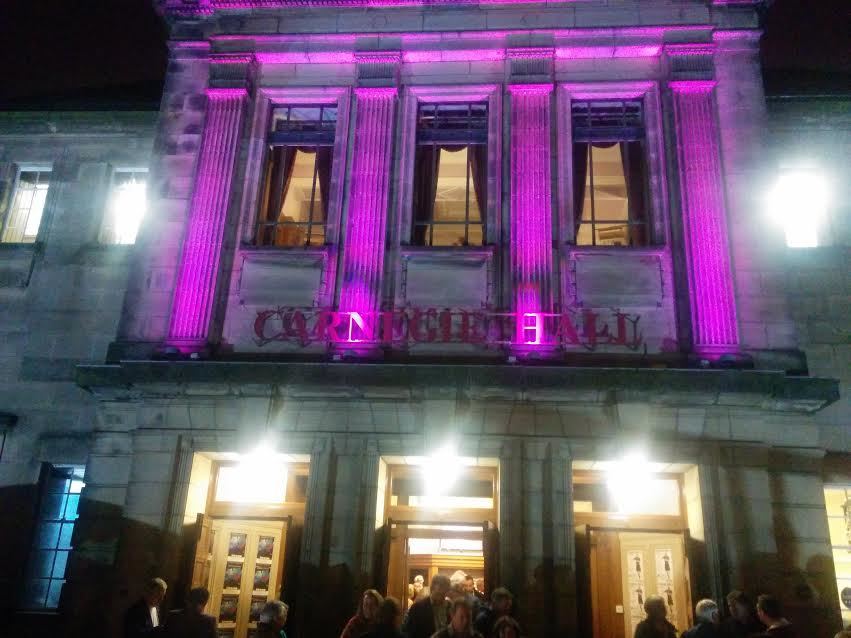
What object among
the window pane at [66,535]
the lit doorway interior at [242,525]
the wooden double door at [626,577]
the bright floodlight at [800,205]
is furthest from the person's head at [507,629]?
the bright floodlight at [800,205]

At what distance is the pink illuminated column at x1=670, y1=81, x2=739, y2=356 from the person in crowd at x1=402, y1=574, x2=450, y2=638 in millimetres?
5393

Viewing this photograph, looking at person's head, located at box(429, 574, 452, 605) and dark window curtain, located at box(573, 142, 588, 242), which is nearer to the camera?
person's head, located at box(429, 574, 452, 605)

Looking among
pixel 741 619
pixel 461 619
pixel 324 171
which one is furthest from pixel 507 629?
pixel 324 171

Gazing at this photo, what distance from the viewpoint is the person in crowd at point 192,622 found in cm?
758

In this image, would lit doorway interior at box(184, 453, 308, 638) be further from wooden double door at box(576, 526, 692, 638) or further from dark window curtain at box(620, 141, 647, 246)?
dark window curtain at box(620, 141, 647, 246)

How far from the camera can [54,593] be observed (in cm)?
1200

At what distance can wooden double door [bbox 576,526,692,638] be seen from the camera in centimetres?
1038

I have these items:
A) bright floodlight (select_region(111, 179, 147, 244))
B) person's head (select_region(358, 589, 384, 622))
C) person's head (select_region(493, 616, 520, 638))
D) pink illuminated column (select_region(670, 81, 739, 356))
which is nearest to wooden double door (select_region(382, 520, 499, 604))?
person's head (select_region(358, 589, 384, 622))

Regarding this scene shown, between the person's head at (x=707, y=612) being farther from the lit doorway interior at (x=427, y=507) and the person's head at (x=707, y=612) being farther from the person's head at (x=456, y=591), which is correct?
the lit doorway interior at (x=427, y=507)

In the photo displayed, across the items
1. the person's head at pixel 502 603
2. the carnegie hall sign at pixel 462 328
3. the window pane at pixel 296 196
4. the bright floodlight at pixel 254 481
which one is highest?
the window pane at pixel 296 196

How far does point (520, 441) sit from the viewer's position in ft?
35.0

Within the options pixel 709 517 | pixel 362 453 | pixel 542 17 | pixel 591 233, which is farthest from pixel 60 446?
pixel 542 17

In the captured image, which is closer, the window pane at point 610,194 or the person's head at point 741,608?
the person's head at point 741,608

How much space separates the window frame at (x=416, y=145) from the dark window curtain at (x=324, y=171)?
4.50ft
